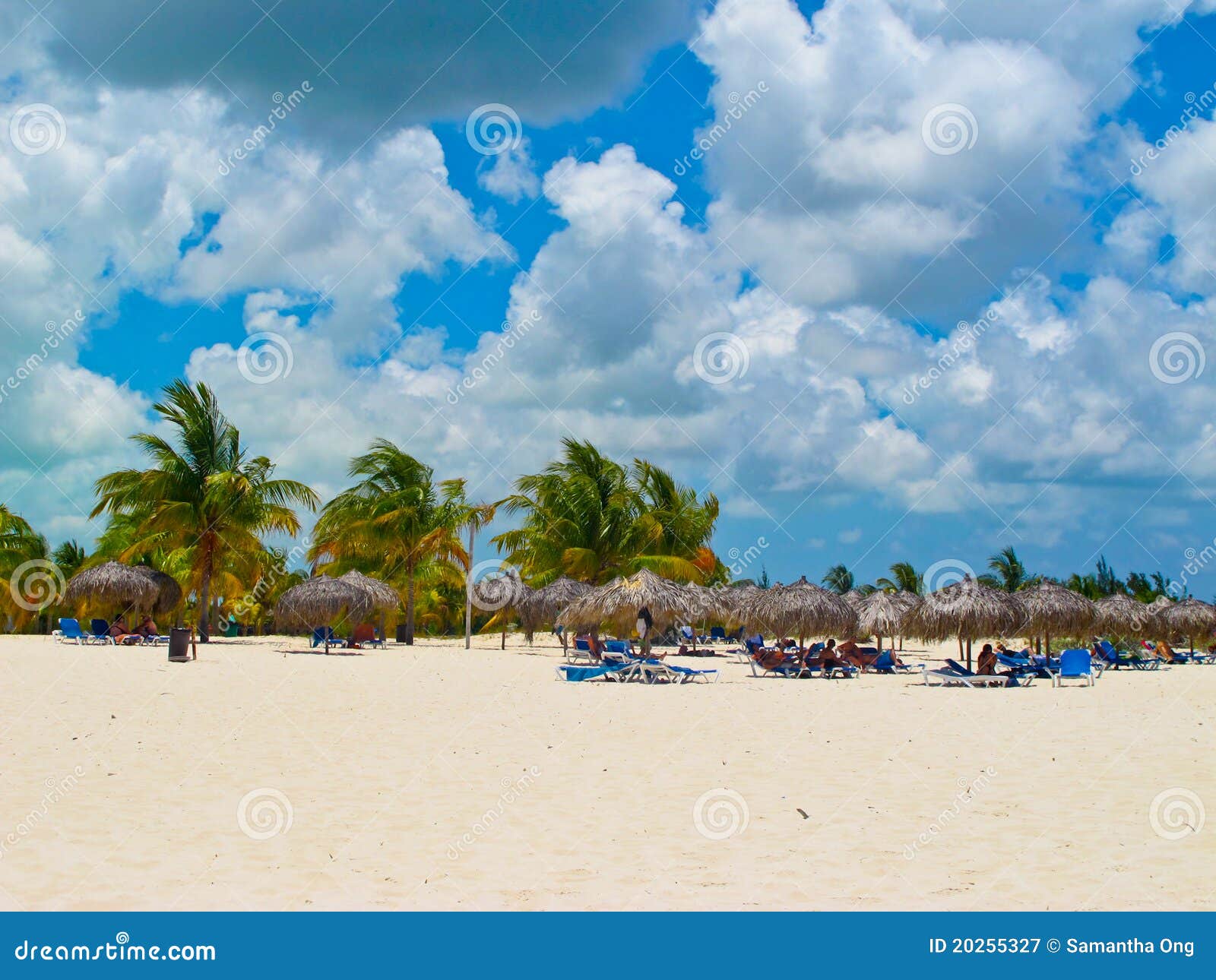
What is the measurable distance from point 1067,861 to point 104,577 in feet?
86.4

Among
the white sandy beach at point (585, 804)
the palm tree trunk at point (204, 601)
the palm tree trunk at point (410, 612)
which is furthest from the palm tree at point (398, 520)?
the white sandy beach at point (585, 804)

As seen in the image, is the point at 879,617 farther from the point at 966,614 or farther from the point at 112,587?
the point at 112,587

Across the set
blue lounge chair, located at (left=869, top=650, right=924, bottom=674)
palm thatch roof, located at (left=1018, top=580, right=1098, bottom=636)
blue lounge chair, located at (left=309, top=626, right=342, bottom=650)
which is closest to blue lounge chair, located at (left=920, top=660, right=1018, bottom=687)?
blue lounge chair, located at (left=869, top=650, right=924, bottom=674)

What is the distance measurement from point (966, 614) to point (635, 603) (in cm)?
681

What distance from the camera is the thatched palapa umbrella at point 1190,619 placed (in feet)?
108

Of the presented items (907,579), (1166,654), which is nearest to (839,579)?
(907,579)

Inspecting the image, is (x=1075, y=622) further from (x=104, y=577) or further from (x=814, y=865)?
(x=104, y=577)

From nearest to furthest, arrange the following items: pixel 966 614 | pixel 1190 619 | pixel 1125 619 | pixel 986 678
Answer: pixel 986 678 < pixel 966 614 < pixel 1125 619 < pixel 1190 619

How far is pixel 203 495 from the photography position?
27.3 meters

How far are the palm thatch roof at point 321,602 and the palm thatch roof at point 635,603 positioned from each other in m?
8.37

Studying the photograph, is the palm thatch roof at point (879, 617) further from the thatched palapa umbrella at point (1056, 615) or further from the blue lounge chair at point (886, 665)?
the thatched palapa umbrella at point (1056, 615)

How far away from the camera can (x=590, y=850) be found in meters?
6.05

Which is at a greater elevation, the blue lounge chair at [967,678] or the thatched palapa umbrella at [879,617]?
the thatched palapa umbrella at [879,617]
